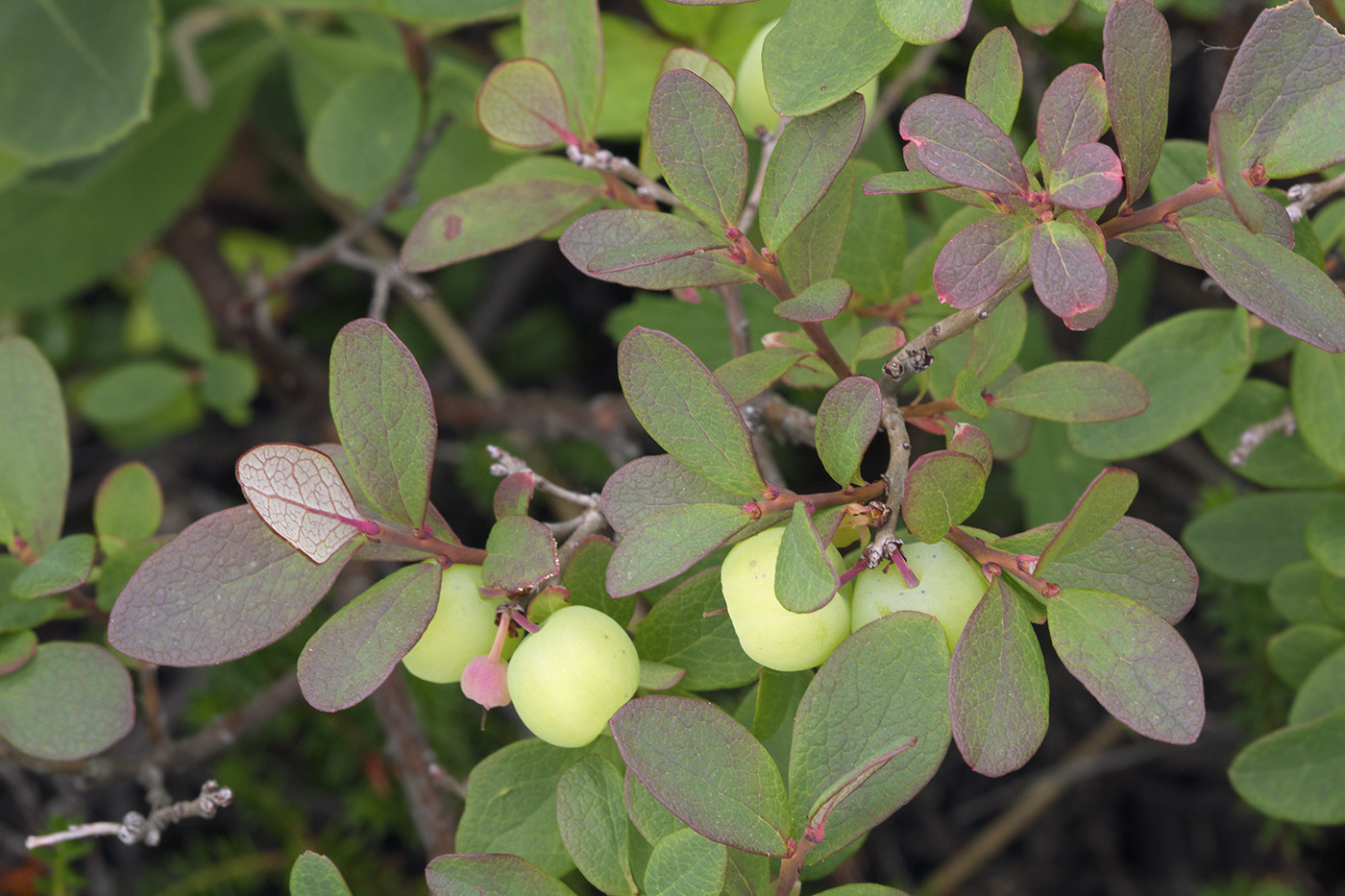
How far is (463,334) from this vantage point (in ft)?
6.92

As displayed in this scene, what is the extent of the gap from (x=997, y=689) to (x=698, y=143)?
48 cm

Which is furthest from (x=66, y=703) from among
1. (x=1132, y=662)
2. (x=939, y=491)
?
(x=1132, y=662)

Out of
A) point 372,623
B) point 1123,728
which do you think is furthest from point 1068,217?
point 1123,728

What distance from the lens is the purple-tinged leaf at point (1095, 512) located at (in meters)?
0.68

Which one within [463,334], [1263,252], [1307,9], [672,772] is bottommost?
[463,334]

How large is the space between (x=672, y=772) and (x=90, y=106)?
4.84ft

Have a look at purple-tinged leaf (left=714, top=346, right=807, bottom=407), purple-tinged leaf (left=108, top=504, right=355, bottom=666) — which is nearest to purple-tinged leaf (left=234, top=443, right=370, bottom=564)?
purple-tinged leaf (left=108, top=504, right=355, bottom=666)

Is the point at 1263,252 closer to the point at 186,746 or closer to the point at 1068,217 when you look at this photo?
the point at 1068,217

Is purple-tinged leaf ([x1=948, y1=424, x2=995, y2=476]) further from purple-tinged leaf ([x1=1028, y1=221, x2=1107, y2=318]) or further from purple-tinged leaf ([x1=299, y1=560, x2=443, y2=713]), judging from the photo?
purple-tinged leaf ([x1=299, y1=560, x2=443, y2=713])

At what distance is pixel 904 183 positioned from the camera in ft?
2.49

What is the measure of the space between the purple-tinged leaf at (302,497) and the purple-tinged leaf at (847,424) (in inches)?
14.2

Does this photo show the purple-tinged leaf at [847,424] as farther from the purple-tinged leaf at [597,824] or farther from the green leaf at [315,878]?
the green leaf at [315,878]

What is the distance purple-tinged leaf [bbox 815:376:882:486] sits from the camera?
2.45 feet

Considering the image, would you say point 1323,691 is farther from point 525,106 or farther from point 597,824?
point 525,106
